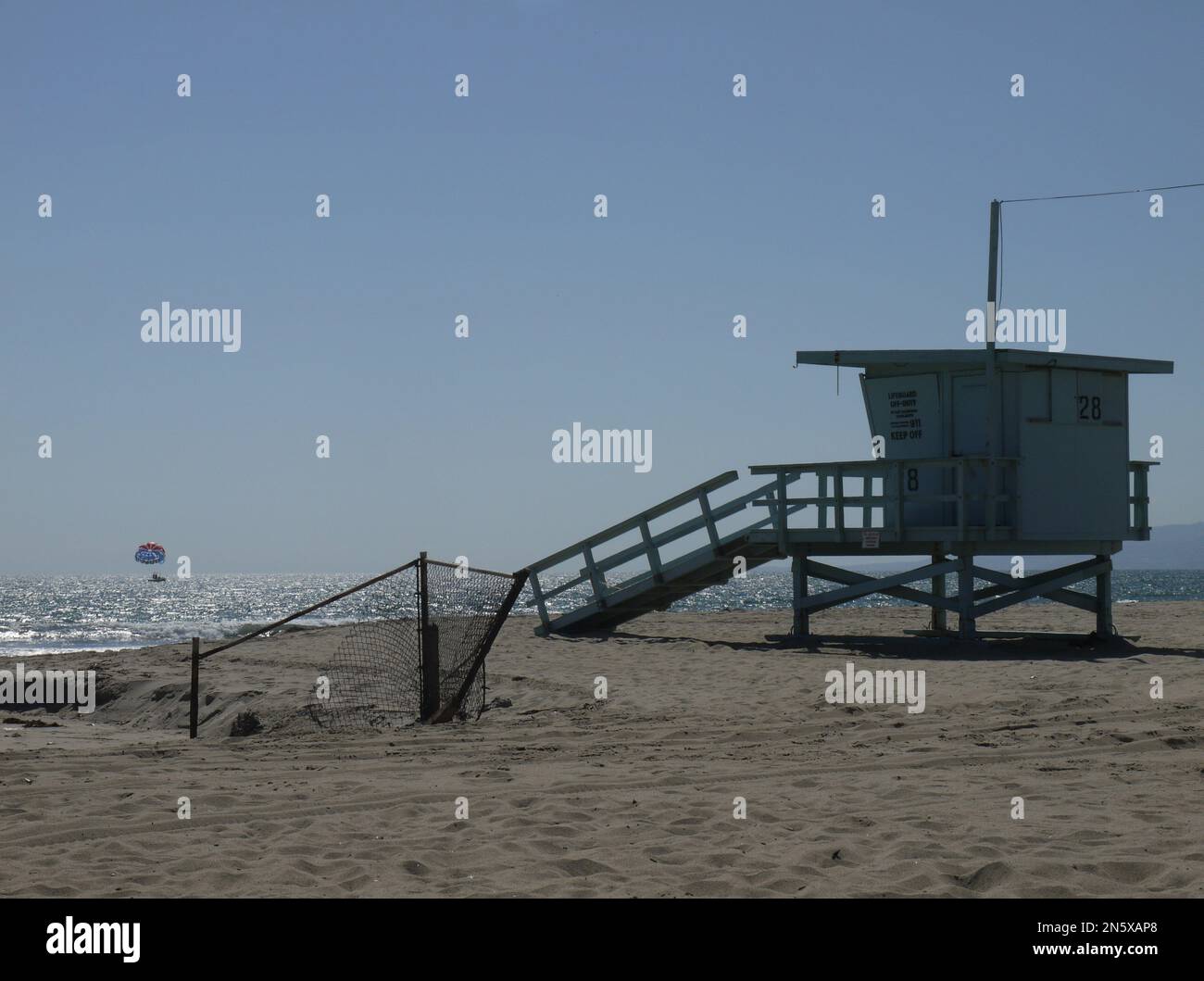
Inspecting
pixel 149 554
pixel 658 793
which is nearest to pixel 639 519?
pixel 658 793

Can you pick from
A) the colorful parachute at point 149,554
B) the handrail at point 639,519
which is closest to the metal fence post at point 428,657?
the handrail at point 639,519

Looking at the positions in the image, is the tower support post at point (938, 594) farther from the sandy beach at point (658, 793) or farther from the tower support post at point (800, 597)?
the sandy beach at point (658, 793)

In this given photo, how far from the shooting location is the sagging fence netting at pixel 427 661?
42.0ft

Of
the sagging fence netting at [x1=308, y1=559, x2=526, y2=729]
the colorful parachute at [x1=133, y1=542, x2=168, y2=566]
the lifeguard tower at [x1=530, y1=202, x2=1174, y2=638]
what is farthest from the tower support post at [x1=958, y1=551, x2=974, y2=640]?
the colorful parachute at [x1=133, y1=542, x2=168, y2=566]

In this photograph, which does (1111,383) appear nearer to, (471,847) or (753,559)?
(753,559)

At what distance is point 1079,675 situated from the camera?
13742 millimetres

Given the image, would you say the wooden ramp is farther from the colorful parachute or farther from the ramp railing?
the colorful parachute

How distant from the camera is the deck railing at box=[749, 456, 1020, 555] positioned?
1830 centimetres

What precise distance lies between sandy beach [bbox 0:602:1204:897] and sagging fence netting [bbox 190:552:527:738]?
0.41 metres

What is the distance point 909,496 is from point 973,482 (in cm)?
95
